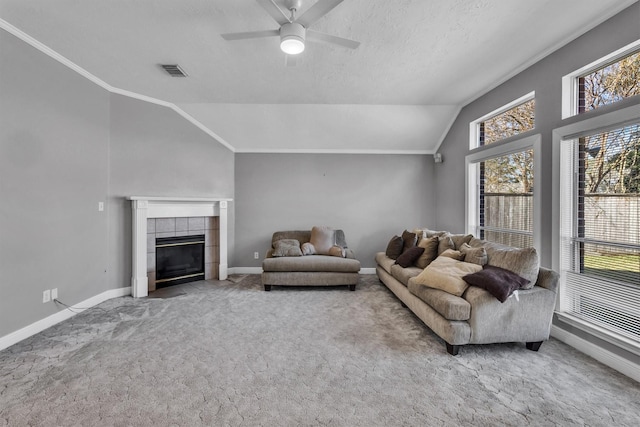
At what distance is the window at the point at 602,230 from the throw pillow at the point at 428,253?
1.32 metres

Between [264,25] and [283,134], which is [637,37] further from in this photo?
[283,134]

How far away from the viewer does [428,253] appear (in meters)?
3.69

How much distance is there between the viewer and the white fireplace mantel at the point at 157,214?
3.90 m

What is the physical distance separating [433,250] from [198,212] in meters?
3.82

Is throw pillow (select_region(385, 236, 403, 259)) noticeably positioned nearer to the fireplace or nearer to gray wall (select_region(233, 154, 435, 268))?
gray wall (select_region(233, 154, 435, 268))

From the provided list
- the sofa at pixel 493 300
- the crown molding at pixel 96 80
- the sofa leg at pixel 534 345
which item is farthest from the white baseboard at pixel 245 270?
the sofa leg at pixel 534 345

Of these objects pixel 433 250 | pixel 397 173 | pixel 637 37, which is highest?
pixel 637 37

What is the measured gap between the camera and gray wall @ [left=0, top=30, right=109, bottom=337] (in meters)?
2.48

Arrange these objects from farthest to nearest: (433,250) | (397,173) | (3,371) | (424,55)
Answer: (397,173)
(433,250)
(424,55)
(3,371)

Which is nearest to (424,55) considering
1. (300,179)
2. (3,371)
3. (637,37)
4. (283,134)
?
(637,37)

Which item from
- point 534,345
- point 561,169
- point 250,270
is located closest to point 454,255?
point 534,345

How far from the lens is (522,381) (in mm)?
2020

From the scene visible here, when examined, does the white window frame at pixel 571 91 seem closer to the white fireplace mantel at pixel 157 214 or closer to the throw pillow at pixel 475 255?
the throw pillow at pixel 475 255

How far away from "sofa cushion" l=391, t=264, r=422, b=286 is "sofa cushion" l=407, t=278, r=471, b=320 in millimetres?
559
